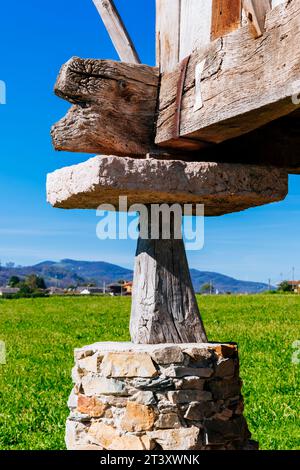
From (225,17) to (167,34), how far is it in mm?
532

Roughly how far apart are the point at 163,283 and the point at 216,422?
915 mm

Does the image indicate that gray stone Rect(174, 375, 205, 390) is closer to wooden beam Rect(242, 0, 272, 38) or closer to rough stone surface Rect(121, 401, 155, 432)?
rough stone surface Rect(121, 401, 155, 432)

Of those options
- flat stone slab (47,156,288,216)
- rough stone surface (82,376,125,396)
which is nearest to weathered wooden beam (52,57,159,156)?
flat stone slab (47,156,288,216)

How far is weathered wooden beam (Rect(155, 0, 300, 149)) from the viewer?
3393 mm

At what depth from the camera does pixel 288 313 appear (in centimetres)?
1539

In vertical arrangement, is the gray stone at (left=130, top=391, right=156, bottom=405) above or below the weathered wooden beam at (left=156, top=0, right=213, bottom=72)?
below

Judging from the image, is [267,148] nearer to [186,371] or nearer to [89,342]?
[186,371]

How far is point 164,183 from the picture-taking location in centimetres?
416

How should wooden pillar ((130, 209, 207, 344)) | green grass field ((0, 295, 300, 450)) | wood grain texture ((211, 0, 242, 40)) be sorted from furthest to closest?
green grass field ((0, 295, 300, 450)) → wooden pillar ((130, 209, 207, 344)) → wood grain texture ((211, 0, 242, 40))

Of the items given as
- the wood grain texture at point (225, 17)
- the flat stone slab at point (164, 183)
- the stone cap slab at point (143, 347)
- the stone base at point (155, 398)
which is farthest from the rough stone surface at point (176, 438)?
the wood grain texture at point (225, 17)

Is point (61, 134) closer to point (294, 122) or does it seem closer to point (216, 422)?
point (294, 122)

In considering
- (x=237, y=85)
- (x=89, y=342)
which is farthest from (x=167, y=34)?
(x=89, y=342)

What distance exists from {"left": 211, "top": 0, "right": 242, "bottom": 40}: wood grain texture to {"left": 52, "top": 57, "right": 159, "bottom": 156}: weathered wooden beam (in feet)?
1.79

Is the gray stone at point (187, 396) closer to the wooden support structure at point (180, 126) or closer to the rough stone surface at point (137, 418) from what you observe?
the rough stone surface at point (137, 418)
